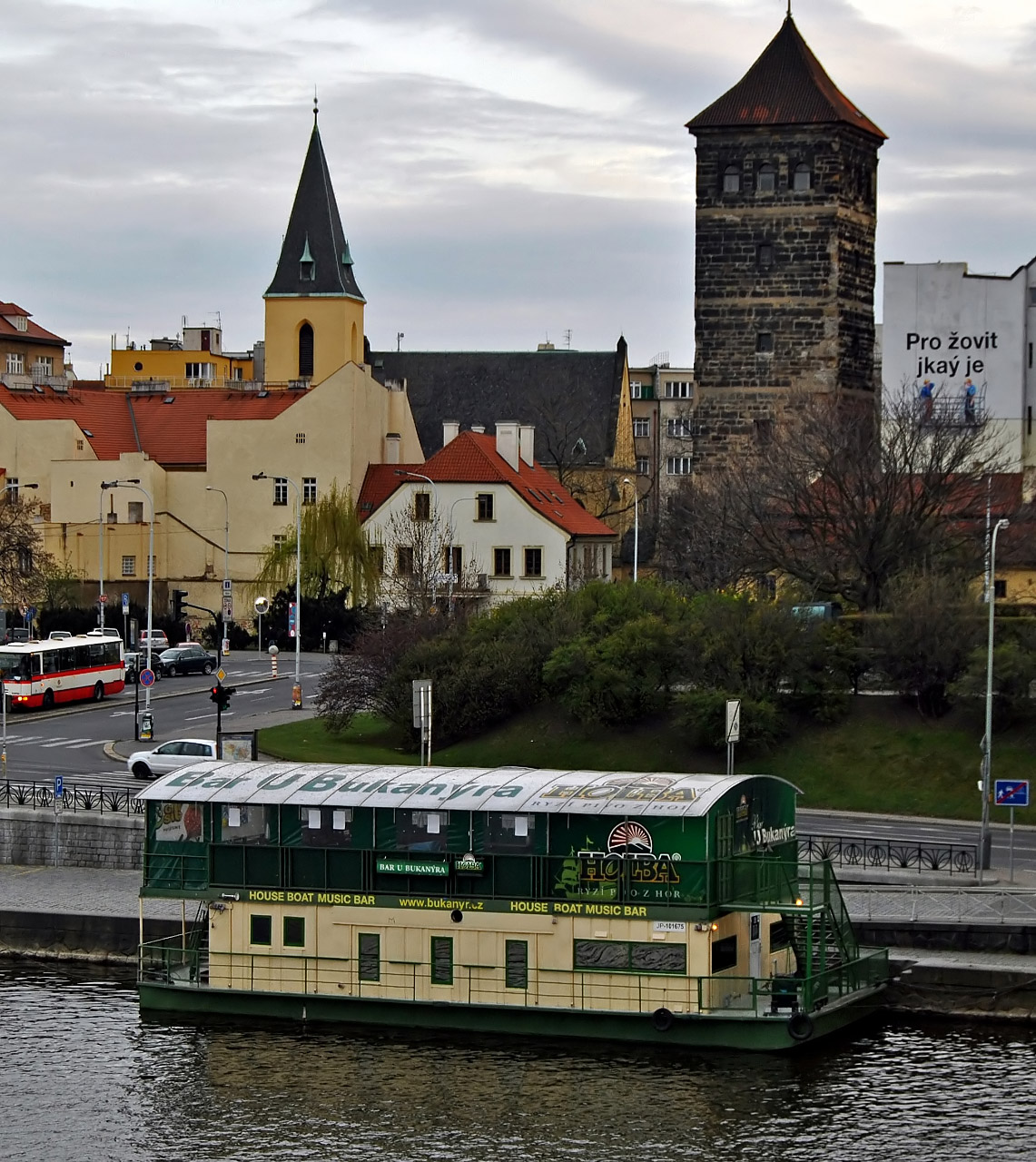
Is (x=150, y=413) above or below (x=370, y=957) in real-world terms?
above

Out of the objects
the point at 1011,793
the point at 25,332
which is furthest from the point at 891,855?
the point at 25,332

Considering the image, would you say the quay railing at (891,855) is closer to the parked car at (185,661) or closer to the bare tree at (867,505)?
the bare tree at (867,505)

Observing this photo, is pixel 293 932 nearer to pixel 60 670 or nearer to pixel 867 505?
pixel 867 505

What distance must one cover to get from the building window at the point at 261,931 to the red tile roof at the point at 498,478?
62.6 meters

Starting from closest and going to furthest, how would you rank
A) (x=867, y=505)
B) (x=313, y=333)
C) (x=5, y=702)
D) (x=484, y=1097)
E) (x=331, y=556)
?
(x=484, y=1097), (x=5, y=702), (x=867, y=505), (x=331, y=556), (x=313, y=333)

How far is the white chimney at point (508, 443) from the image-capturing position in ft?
342

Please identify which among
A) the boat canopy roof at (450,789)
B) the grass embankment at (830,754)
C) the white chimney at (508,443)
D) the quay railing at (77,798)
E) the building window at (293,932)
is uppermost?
the white chimney at (508,443)

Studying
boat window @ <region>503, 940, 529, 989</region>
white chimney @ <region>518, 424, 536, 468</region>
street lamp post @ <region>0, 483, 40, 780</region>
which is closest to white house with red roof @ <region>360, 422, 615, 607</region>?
white chimney @ <region>518, 424, 536, 468</region>

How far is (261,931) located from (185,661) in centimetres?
4903

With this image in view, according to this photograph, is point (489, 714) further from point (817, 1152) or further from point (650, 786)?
point (817, 1152)

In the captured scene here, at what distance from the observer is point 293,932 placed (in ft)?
126

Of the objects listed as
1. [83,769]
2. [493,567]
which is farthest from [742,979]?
[493,567]

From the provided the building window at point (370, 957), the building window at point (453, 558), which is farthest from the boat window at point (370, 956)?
the building window at point (453, 558)

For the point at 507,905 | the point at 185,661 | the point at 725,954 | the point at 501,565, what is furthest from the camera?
the point at 501,565
